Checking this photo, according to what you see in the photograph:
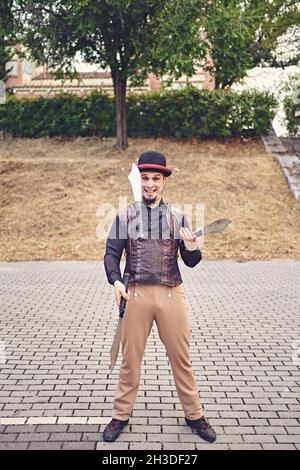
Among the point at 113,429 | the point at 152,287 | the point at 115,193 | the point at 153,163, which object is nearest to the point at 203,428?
the point at 113,429

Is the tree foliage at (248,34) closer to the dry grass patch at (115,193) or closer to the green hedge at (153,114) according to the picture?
the green hedge at (153,114)

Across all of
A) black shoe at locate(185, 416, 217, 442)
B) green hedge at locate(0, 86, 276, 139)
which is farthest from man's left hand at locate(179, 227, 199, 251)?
green hedge at locate(0, 86, 276, 139)

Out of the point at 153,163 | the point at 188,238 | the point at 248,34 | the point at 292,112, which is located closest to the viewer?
the point at 188,238

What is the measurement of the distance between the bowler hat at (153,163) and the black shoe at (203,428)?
185 cm

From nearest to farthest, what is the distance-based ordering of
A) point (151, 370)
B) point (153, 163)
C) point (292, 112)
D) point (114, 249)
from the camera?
point (153, 163), point (114, 249), point (151, 370), point (292, 112)

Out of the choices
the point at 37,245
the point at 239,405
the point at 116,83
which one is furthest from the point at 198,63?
the point at 239,405

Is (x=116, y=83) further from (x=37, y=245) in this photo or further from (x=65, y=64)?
(x=37, y=245)

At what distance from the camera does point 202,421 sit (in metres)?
4.06

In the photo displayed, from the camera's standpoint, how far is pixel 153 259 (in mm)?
4004

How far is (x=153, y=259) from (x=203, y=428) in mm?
1298

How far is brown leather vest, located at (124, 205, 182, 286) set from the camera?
4.00 m

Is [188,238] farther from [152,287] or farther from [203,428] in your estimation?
[203,428]

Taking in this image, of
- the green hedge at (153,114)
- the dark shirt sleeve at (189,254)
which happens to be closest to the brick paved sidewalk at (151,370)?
the dark shirt sleeve at (189,254)

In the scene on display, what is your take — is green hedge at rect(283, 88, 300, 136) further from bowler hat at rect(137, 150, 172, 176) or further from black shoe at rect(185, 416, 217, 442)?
black shoe at rect(185, 416, 217, 442)
